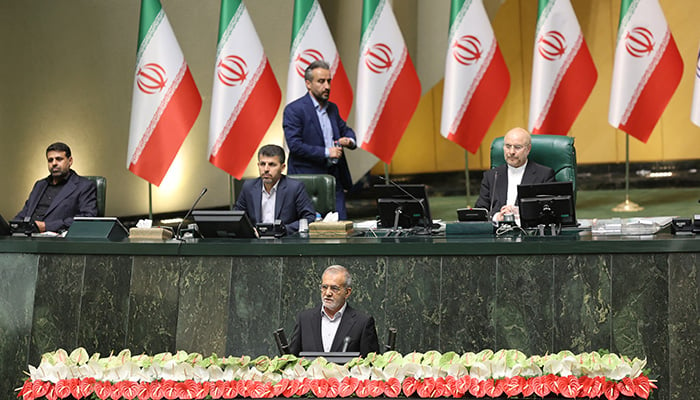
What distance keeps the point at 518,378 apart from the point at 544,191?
82.3 inches

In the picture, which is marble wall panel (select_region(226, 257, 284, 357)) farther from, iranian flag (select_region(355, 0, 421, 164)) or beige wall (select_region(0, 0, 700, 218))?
beige wall (select_region(0, 0, 700, 218))

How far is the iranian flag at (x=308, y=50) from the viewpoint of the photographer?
26.3 feet

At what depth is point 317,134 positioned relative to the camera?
22.2 ft

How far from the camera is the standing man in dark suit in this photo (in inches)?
261

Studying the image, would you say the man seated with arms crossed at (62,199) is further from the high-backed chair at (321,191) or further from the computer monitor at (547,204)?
the computer monitor at (547,204)

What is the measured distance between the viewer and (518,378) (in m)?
3.07

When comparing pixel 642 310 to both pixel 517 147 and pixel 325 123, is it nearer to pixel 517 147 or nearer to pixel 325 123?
pixel 517 147

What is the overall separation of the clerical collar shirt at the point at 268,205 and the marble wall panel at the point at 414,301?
5.03 ft

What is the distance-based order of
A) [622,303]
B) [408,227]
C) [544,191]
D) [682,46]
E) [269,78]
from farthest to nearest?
[682,46]
[269,78]
[408,227]
[544,191]
[622,303]

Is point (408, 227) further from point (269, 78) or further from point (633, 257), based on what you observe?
point (269, 78)

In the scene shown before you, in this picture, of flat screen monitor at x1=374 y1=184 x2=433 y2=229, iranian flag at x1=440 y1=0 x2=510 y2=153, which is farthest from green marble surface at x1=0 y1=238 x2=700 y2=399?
iranian flag at x1=440 y1=0 x2=510 y2=153

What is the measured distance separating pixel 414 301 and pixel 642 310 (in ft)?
3.24

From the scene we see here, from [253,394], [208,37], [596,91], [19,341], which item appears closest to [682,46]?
[596,91]

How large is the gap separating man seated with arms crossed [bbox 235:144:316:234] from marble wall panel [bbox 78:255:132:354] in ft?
3.93
